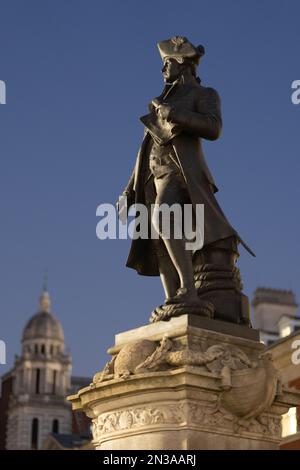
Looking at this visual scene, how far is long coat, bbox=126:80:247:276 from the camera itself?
12906mm

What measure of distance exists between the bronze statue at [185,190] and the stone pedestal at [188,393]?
486 millimetres

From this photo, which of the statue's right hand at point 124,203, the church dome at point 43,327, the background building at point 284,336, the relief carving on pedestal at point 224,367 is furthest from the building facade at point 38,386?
the relief carving on pedestal at point 224,367

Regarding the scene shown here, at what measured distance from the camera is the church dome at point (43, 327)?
148875 mm

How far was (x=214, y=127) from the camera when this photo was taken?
42.6ft

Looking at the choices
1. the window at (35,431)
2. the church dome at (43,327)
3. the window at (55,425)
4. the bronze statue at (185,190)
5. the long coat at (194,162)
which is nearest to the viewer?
the bronze statue at (185,190)

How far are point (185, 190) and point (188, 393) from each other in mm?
2820

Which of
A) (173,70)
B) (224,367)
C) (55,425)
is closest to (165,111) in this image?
(173,70)

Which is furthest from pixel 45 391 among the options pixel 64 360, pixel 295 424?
pixel 295 424

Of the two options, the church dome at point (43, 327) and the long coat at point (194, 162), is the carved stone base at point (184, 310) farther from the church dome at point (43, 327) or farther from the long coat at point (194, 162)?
the church dome at point (43, 327)

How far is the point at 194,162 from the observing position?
13117 mm

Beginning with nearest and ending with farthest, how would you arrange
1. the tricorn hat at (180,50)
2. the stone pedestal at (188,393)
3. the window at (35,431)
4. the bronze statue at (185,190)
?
the stone pedestal at (188,393) < the bronze statue at (185,190) < the tricorn hat at (180,50) < the window at (35,431)

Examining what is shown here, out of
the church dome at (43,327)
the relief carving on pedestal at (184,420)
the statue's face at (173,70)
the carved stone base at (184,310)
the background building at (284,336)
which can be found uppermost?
the church dome at (43,327)
